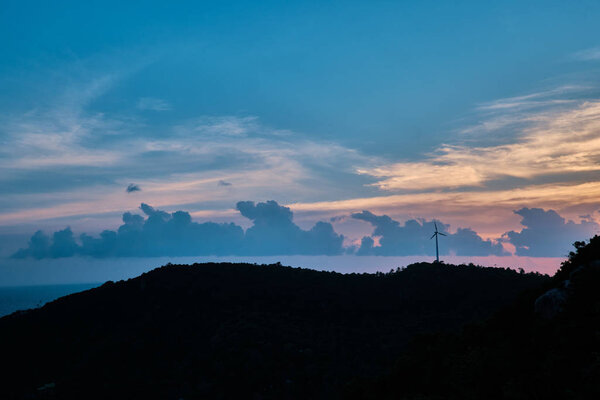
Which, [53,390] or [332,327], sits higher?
[332,327]

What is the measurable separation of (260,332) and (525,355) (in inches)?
2856

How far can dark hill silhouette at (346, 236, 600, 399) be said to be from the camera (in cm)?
2361

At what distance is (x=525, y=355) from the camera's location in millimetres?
27531

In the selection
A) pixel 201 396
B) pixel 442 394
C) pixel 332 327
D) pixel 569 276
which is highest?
pixel 569 276

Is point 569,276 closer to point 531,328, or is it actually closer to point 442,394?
point 531,328

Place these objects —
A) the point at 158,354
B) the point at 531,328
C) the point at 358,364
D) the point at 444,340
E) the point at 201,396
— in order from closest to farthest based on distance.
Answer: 1. the point at 531,328
2. the point at 444,340
3. the point at 201,396
4. the point at 358,364
5. the point at 158,354

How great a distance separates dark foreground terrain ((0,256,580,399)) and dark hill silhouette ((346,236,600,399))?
0.27 meters

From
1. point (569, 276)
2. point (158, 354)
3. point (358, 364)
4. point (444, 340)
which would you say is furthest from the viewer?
point (158, 354)

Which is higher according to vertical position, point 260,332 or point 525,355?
point 525,355

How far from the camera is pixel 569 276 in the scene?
106 feet

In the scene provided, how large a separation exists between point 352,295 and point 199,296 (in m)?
39.3

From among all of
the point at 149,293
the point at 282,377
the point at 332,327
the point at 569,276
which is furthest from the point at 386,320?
the point at 569,276

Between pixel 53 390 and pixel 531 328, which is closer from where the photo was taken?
pixel 531 328

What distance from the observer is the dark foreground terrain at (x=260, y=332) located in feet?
141
